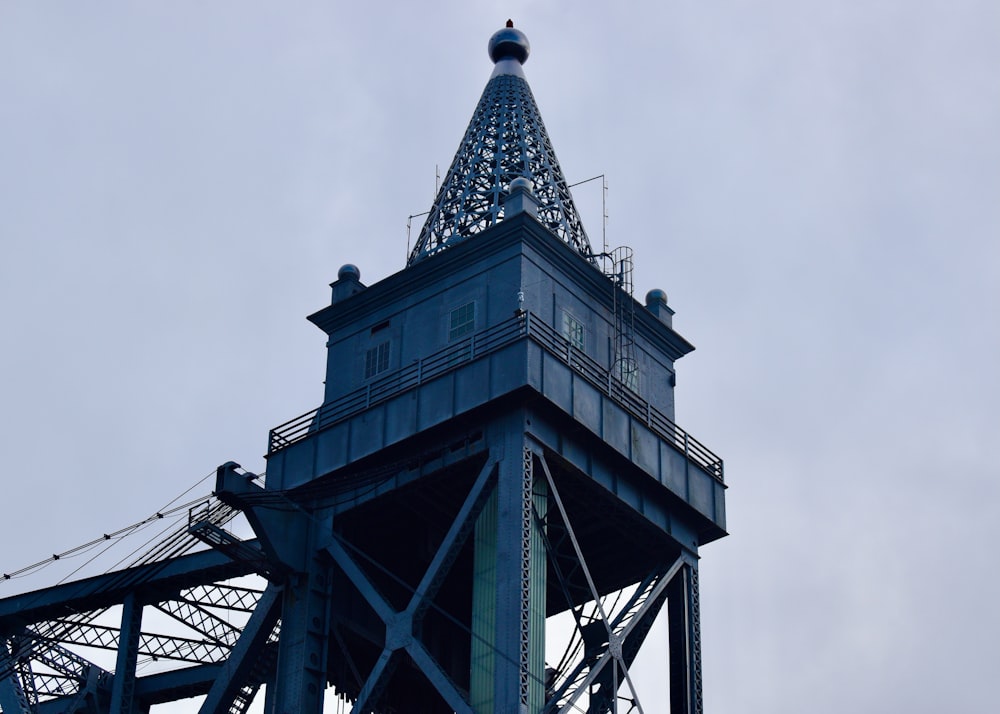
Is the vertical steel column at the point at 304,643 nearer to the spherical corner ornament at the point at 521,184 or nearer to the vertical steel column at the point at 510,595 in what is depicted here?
the vertical steel column at the point at 510,595

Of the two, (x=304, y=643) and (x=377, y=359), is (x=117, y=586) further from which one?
(x=377, y=359)

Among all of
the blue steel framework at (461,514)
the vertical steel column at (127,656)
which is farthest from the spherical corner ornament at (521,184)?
the vertical steel column at (127,656)

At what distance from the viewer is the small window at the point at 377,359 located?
199ft

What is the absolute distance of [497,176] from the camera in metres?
64.8

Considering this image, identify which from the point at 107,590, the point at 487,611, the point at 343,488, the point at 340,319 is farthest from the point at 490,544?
the point at 107,590

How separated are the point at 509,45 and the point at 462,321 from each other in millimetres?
14632

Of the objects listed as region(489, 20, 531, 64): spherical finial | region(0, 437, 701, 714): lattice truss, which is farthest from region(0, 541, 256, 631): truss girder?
region(489, 20, 531, 64): spherical finial

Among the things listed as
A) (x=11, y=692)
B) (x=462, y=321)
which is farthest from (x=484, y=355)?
(x=11, y=692)

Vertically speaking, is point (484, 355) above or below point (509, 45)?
below

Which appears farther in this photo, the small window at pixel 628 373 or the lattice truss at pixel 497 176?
the lattice truss at pixel 497 176

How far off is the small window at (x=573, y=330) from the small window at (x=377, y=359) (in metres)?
5.28

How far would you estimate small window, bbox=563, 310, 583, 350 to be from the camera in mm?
59094

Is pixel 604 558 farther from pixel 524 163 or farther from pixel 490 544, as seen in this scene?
pixel 524 163

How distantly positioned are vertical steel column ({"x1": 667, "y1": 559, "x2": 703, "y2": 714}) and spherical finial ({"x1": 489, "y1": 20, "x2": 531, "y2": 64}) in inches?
774
